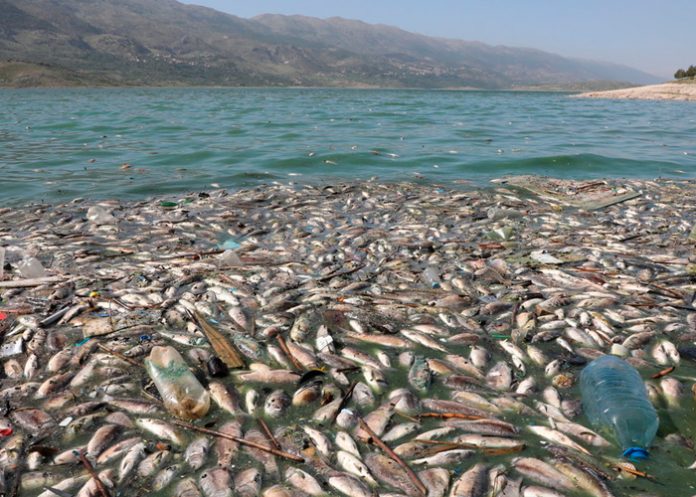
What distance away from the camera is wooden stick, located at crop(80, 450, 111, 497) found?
135 inches

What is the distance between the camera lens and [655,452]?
3771mm

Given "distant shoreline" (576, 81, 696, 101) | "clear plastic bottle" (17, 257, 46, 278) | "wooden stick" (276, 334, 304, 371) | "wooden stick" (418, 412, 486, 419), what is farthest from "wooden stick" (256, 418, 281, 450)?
"distant shoreline" (576, 81, 696, 101)

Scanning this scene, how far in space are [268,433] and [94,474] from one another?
1236mm

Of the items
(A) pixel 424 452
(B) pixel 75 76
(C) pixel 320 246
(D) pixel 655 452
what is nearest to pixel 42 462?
(A) pixel 424 452

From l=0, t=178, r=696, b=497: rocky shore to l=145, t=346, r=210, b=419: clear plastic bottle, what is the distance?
0.11 m

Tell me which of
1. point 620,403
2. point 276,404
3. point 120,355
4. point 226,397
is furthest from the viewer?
point 120,355

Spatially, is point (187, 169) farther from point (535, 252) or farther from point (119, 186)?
point (535, 252)

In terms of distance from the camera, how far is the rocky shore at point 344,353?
3646mm

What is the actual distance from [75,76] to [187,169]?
5805 inches

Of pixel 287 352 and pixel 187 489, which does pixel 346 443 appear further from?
pixel 287 352

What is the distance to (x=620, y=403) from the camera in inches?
159

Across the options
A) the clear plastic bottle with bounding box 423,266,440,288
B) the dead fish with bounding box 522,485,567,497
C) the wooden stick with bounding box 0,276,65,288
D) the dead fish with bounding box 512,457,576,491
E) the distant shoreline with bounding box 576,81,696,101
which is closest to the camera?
the dead fish with bounding box 522,485,567,497

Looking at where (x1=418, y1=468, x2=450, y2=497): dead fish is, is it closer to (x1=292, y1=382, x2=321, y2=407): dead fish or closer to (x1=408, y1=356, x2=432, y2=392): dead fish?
(x1=408, y1=356, x2=432, y2=392): dead fish

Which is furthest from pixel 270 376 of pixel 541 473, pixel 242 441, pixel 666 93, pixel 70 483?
pixel 666 93
